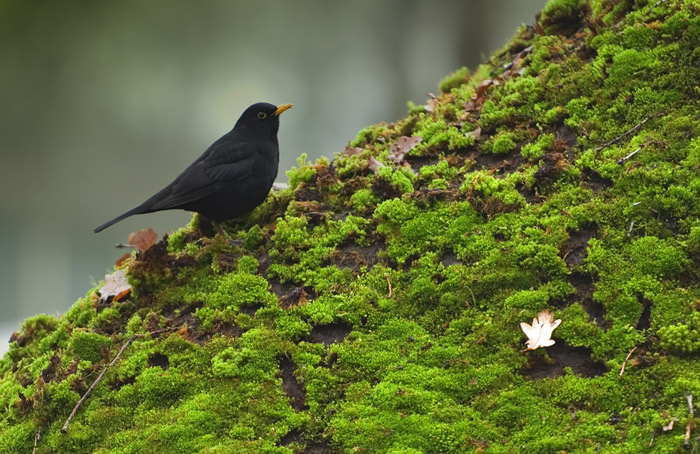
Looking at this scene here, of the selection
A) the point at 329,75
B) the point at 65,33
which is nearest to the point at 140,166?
the point at 65,33

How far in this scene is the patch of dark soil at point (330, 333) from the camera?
3.34m

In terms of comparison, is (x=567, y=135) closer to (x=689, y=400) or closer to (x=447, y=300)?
(x=447, y=300)

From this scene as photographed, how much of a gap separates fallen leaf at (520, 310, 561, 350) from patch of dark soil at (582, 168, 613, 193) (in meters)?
1.01

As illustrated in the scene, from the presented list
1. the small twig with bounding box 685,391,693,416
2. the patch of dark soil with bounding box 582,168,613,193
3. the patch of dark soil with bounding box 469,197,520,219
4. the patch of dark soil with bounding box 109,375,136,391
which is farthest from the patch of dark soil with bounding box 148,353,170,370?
the patch of dark soil with bounding box 582,168,613,193

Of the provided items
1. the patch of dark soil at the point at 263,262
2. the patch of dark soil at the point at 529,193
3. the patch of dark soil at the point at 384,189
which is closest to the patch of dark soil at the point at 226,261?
the patch of dark soil at the point at 263,262

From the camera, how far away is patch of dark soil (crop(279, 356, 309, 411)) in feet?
9.92

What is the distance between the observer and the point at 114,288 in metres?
4.20

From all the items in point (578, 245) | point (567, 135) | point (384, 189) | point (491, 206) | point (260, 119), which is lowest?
point (578, 245)

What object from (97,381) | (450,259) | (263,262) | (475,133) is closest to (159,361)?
(97,381)

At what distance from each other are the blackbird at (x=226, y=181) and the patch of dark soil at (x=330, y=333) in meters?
1.42

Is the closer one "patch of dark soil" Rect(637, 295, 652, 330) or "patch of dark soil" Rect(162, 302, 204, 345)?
"patch of dark soil" Rect(637, 295, 652, 330)

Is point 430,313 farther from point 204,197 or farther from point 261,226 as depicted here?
point 204,197

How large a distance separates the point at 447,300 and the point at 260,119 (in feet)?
8.93

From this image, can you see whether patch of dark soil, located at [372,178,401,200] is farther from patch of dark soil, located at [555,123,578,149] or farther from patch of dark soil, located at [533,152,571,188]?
patch of dark soil, located at [555,123,578,149]
